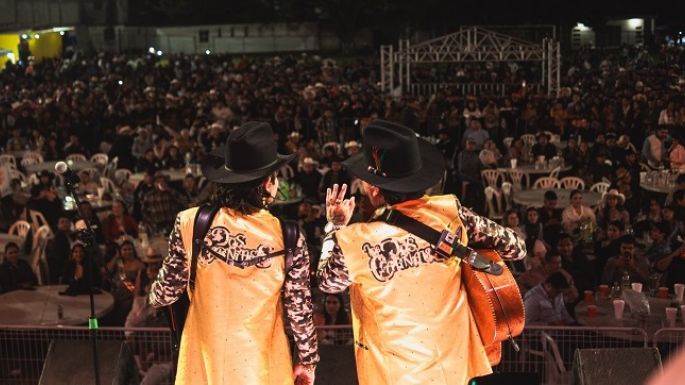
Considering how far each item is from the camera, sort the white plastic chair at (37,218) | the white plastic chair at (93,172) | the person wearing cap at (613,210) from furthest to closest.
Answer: the white plastic chair at (93,172)
the white plastic chair at (37,218)
the person wearing cap at (613,210)

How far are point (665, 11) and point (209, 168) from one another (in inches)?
1579

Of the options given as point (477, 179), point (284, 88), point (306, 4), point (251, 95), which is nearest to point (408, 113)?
point (477, 179)

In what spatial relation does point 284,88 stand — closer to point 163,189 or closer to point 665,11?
point 163,189

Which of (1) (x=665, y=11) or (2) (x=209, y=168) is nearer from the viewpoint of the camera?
(2) (x=209, y=168)

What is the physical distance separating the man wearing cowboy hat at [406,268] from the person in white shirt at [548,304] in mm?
3859

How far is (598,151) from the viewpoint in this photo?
13.4 meters

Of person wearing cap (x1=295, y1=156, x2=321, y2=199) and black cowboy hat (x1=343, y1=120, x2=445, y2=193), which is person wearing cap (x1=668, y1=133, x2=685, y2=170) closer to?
person wearing cap (x1=295, y1=156, x2=321, y2=199)

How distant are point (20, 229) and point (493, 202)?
5404 millimetres

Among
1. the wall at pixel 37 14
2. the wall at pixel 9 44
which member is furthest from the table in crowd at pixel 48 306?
the wall at pixel 9 44

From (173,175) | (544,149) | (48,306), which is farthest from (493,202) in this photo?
(48,306)

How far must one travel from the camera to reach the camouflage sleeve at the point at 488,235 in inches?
130

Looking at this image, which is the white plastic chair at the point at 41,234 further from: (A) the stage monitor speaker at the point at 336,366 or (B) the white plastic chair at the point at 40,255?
(A) the stage monitor speaker at the point at 336,366

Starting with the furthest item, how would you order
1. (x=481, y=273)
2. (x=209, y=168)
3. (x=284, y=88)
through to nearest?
(x=284, y=88) → (x=209, y=168) → (x=481, y=273)

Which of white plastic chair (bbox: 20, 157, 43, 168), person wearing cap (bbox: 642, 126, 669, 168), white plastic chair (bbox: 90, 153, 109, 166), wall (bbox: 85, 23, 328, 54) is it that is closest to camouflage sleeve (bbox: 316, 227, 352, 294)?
person wearing cap (bbox: 642, 126, 669, 168)
